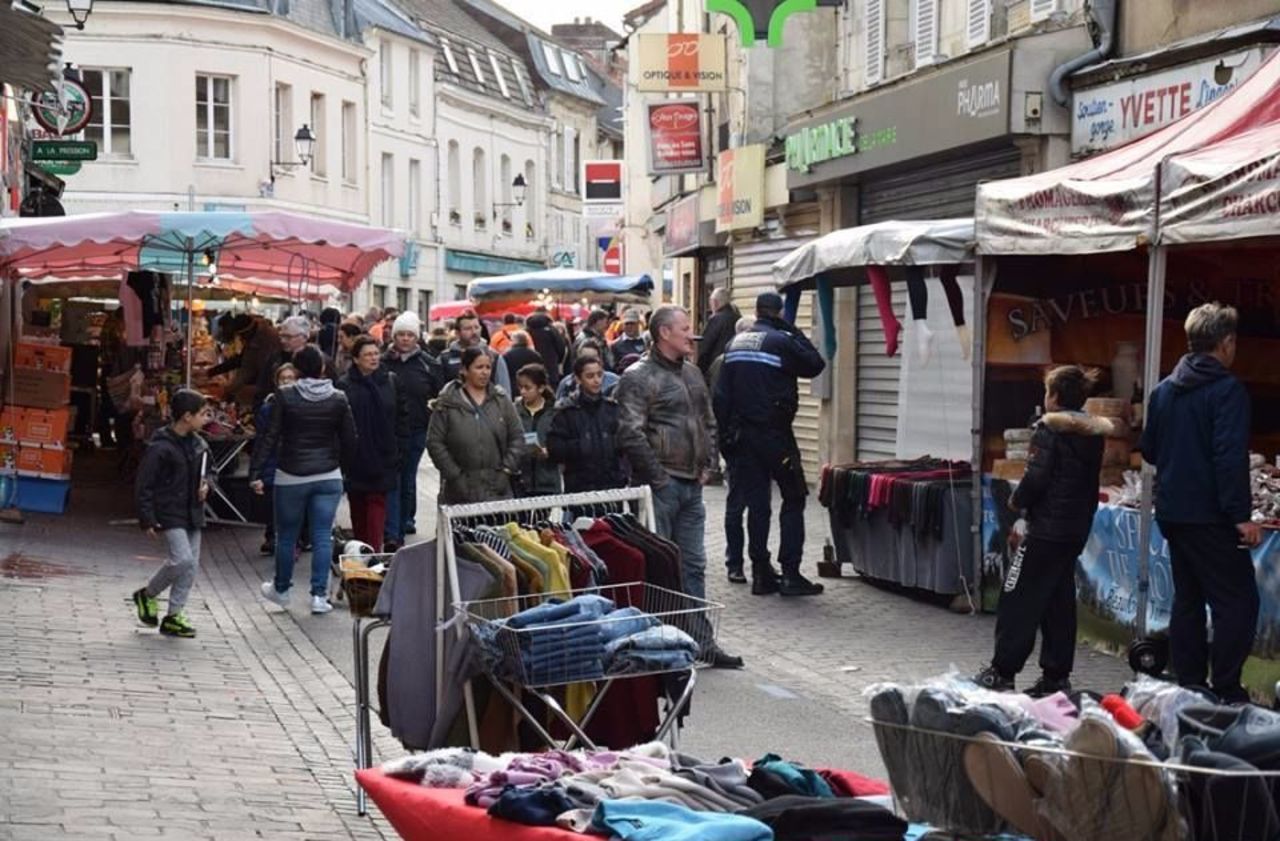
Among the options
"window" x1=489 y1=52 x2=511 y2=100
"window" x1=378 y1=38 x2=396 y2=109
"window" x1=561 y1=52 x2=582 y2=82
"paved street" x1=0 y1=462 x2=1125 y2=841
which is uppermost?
"window" x1=561 y1=52 x2=582 y2=82

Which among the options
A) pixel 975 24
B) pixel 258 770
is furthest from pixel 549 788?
pixel 975 24

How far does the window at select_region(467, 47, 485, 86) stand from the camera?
60.6 m

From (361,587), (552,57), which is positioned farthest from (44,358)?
(552,57)

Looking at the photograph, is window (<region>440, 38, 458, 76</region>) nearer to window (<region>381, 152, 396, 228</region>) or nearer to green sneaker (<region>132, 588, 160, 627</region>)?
window (<region>381, 152, 396, 228</region>)

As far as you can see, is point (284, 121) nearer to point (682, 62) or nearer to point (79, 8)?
point (682, 62)

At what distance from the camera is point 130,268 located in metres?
20.8

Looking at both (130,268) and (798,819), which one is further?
(130,268)

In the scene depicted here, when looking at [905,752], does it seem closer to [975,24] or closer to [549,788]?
[549,788]

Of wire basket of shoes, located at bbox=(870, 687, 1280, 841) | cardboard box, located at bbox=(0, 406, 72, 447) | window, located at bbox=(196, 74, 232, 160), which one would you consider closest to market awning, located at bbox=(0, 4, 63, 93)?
wire basket of shoes, located at bbox=(870, 687, 1280, 841)

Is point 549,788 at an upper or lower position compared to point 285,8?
lower

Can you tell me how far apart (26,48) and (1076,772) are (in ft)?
18.1

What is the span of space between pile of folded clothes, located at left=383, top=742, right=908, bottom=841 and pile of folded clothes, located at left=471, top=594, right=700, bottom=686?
70 centimetres

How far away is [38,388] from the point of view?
61.2ft

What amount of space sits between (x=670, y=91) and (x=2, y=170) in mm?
8510
